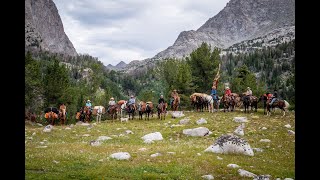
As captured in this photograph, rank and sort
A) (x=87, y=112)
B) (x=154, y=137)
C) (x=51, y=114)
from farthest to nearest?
(x=87, y=112) → (x=51, y=114) → (x=154, y=137)

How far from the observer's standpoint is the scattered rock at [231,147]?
20250 millimetres

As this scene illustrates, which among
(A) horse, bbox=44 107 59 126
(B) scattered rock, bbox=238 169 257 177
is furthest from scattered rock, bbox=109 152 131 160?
(A) horse, bbox=44 107 59 126

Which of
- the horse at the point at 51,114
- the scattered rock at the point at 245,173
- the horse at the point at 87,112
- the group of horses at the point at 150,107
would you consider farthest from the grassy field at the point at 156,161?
the horse at the point at 87,112

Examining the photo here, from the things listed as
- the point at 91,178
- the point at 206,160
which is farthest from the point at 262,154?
the point at 91,178

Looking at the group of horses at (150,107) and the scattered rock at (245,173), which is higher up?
the group of horses at (150,107)

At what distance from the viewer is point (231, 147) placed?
67.1ft

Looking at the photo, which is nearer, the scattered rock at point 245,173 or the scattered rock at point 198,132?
the scattered rock at point 245,173

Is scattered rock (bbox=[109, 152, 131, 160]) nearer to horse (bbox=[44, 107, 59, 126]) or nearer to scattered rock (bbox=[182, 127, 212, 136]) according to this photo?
scattered rock (bbox=[182, 127, 212, 136])

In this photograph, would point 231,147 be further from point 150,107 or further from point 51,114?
point 51,114

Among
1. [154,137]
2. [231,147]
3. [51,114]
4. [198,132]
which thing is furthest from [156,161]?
[51,114]

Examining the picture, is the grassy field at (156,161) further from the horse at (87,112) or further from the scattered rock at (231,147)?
the horse at (87,112)

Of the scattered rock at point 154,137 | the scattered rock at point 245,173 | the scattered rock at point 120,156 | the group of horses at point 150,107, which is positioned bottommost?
the scattered rock at point 154,137

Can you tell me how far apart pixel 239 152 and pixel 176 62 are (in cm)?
6529
